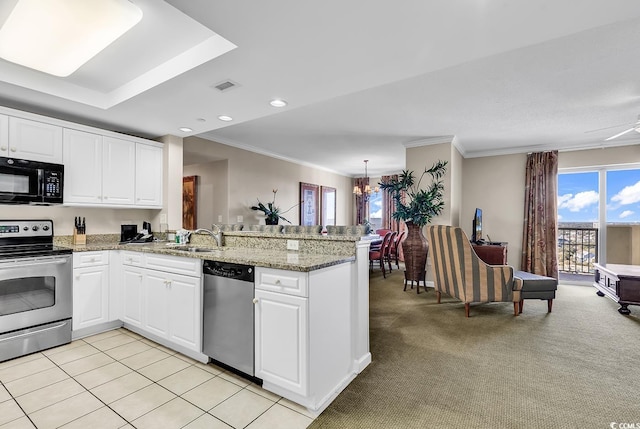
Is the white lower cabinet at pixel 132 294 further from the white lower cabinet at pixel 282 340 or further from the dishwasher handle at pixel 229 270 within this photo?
the white lower cabinet at pixel 282 340

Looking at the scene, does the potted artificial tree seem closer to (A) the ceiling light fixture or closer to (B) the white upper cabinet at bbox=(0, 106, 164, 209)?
(B) the white upper cabinet at bbox=(0, 106, 164, 209)

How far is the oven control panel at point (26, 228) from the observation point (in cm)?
283

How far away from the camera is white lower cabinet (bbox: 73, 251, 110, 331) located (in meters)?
2.83

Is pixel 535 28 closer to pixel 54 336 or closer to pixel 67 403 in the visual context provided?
pixel 67 403

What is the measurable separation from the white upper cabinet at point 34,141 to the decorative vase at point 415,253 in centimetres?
452

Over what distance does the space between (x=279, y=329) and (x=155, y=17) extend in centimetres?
209

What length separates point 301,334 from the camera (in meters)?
1.77

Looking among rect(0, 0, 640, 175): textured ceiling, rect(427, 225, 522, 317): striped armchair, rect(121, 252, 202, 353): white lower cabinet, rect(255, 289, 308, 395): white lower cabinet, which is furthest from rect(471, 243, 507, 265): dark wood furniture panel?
rect(121, 252, 202, 353): white lower cabinet

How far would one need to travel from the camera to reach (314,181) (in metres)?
7.66

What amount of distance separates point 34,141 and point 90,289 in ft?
4.92

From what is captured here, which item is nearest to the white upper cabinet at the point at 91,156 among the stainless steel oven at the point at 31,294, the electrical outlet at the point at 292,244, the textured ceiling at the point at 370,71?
the textured ceiling at the point at 370,71

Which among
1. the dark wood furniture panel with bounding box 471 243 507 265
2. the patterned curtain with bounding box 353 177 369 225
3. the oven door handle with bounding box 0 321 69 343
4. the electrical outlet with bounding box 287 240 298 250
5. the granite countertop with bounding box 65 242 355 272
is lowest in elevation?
the oven door handle with bounding box 0 321 69 343

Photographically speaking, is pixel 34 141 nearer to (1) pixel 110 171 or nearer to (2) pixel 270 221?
(1) pixel 110 171

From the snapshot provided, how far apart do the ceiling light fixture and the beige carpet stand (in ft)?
8.53
